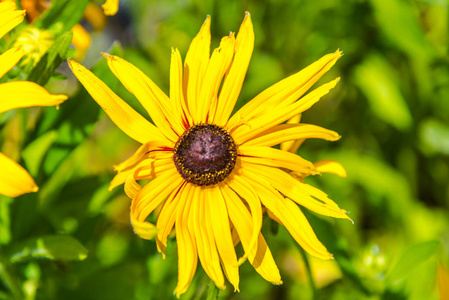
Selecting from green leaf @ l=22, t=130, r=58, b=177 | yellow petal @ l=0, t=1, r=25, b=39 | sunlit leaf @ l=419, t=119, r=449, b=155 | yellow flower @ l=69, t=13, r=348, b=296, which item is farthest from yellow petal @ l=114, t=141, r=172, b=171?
sunlit leaf @ l=419, t=119, r=449, b=155

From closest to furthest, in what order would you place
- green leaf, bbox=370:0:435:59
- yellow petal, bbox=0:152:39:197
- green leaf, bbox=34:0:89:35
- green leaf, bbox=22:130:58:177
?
yellow petal, bbox=0:152:39:197 → green leaf, bbox=34:0:89:35 → green leaf, bbox=22:130:58:177 → green leaf, bbox=370:0:435:59

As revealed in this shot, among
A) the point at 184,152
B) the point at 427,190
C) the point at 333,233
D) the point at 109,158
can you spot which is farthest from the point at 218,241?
the point at 427,190

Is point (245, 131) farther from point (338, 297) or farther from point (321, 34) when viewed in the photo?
point (321, 34)

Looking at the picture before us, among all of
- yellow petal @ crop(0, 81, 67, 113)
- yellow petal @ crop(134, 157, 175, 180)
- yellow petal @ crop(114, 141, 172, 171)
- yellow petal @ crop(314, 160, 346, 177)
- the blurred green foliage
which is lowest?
the blurred green foliage

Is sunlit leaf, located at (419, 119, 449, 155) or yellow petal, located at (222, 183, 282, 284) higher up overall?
yellow petal, located at (222, 183, 282, 284)

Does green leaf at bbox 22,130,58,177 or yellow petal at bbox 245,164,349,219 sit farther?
green leaf at bbox 22,130,58,177

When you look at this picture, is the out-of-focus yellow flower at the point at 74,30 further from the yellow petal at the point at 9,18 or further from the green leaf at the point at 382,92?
the green leaf at the point at 382,92

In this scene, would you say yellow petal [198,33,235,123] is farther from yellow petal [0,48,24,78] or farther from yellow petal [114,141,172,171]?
yellow petal [0,48,24,78]

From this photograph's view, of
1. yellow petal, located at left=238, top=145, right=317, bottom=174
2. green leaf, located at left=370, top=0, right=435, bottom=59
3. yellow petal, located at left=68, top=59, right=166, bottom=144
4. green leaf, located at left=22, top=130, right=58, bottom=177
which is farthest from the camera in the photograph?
green leaf, located at left=370, top=0, right=435, bottom=59
